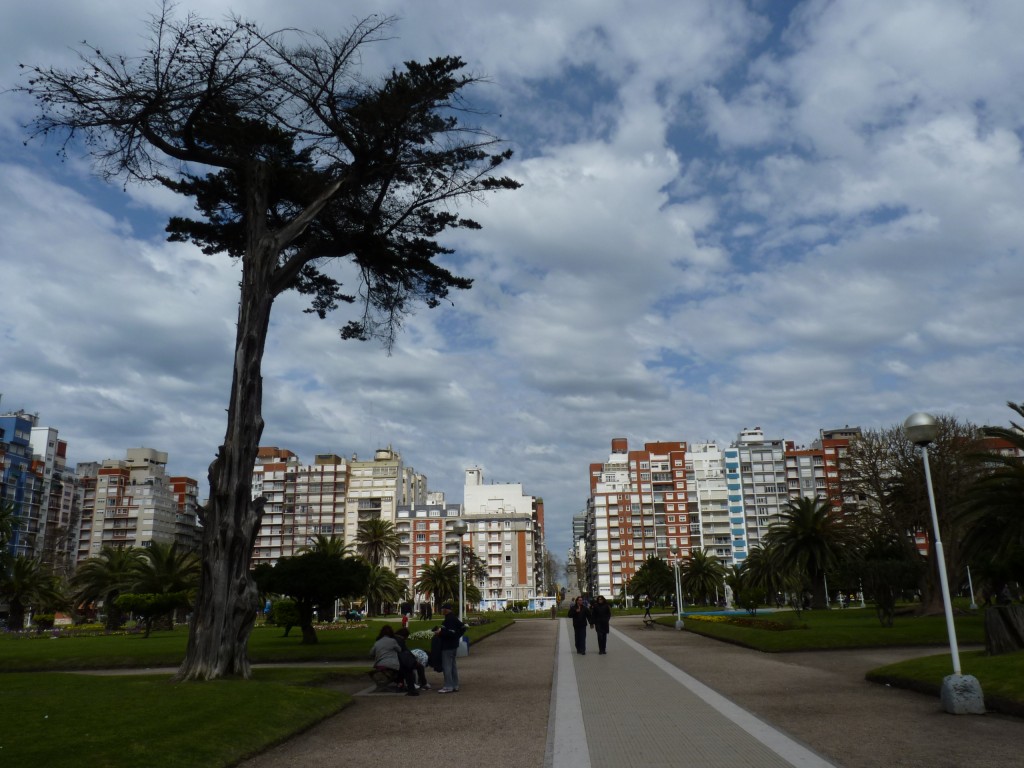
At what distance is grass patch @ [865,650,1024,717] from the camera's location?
1013 centimetres

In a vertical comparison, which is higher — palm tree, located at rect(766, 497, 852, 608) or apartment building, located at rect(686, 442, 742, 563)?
apartment building, located at rect(686, 442, 742, 563)

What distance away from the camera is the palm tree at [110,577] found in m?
51.4

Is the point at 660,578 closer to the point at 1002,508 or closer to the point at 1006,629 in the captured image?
the point at 1002,508

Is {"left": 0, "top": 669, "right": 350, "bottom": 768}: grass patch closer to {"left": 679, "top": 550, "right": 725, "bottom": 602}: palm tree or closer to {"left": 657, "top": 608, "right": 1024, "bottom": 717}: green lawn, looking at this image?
{"left": 657, "top": 608, "right": 1024, "bottom": 717}: green lawn

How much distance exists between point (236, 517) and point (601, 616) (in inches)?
455

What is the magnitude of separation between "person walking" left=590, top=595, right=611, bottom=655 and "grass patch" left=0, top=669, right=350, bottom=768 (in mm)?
11099

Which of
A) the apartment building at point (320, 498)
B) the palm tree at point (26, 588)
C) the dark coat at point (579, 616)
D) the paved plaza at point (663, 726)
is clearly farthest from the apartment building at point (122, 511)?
the paved plaza at point (663, 726)

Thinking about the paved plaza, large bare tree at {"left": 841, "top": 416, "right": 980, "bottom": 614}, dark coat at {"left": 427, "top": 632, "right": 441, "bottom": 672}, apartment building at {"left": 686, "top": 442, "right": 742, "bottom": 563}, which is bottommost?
the paved plaza

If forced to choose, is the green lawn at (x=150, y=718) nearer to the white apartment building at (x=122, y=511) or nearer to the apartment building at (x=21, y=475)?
the apartment building at (x=21, y=475)

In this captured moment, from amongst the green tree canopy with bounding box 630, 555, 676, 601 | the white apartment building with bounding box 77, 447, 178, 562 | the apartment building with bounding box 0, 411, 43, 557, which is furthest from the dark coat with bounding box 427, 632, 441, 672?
the white apartment building with bounding box 77, 447, 178, 562

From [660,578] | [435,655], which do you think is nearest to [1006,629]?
[435,655]

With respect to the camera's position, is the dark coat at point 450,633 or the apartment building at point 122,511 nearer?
the dark coat at point 450,633

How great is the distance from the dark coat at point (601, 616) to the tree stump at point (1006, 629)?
10.1 m

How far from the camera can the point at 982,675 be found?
11.6 metres
